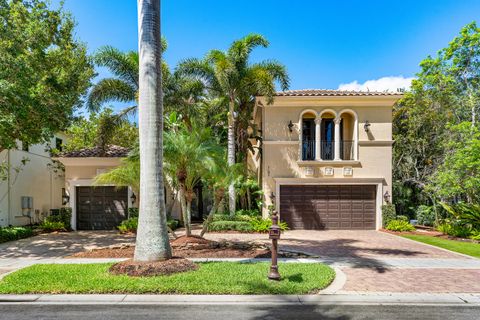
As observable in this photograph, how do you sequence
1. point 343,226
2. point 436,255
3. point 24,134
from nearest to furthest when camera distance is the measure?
point 436,255 → point 24,134 → point 343,226

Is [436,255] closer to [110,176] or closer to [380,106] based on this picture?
[380,106]

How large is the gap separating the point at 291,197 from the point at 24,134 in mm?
12945

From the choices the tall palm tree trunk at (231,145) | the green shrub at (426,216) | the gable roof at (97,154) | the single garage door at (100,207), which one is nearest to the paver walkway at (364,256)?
the single garage door at (100,207)

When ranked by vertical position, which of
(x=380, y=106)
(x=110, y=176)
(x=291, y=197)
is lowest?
(x=291, y=197)

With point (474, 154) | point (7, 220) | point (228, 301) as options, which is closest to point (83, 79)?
point (7, 220)

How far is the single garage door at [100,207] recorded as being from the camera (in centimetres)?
1684

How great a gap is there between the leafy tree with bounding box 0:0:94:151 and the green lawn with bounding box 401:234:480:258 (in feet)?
53.3

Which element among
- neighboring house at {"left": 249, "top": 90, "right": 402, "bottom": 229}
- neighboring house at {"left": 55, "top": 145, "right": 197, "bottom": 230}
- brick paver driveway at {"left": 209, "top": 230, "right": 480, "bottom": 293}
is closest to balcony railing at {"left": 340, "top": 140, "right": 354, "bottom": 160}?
neighboring house at {"left": 249, "top": 90, "right": 402, "bottom": 229}

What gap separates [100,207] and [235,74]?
10529 mm

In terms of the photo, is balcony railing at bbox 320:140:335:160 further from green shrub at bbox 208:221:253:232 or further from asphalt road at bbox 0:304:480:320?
asphalt road at bbox 0:304:480:320

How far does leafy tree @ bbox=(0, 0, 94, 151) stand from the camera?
10.6 metres

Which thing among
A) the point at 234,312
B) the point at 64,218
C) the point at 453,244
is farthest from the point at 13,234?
the point at 453,244

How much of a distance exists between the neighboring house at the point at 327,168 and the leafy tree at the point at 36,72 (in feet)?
31.2

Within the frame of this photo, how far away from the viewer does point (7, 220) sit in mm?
17125
